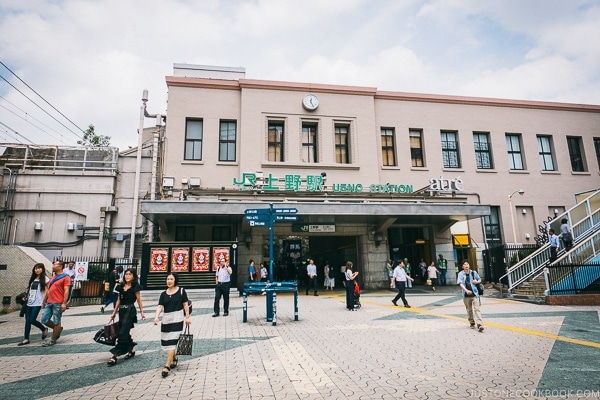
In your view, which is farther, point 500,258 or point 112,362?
Result: point 500,258

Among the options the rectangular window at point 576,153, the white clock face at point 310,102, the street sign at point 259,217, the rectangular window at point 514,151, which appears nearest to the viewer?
the street sign at point 259,217

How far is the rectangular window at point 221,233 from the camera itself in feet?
63.9

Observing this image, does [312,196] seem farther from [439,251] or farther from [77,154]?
[77,154]

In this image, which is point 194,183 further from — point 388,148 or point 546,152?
point 546,152

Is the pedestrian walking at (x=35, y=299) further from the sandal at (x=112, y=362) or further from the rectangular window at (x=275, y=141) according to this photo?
the rectangular window at (x=275, y=141)

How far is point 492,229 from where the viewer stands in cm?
2247

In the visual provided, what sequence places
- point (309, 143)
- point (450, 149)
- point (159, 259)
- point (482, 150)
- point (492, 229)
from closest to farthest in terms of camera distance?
point (159, 259), point (309, 143), point (492, 229), point (450, 149), point (482, 150)

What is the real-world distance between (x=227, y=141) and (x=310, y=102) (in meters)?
5.80

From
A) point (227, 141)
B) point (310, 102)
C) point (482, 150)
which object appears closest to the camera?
point (227, 141)

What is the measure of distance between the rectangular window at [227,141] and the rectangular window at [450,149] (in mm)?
14061

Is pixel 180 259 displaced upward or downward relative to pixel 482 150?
downward

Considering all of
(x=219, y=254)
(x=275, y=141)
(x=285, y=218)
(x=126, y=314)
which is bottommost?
(x=126, y=314)

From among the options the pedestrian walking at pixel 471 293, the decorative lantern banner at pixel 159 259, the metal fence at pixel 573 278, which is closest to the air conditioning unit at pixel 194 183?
the decorative lantern banner at pixel 159 259

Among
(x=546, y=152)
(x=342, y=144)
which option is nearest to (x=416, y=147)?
(x=342, y=144)
